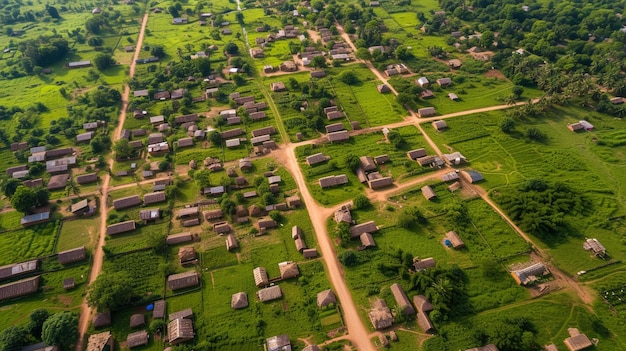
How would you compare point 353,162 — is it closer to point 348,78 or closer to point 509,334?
point 348,78

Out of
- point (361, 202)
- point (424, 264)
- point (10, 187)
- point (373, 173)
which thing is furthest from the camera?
point (373, 173)

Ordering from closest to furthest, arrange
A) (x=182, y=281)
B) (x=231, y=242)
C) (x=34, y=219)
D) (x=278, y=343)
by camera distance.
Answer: (x=278, y=343) < (x=182, y=281) < (x=231, y=242) < (x=34, y=219)

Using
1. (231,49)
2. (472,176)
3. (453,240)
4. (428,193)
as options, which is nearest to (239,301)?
(453,240)

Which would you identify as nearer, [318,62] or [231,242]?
[231,242]

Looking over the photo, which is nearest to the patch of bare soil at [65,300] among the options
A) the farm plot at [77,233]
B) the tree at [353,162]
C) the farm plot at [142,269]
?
the farm plot at [142,269]

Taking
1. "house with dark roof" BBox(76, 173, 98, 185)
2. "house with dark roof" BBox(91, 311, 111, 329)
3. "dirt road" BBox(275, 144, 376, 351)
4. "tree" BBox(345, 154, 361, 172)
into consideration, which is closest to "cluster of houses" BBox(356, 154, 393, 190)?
"tree" BBox(345, 154, 361, 172)

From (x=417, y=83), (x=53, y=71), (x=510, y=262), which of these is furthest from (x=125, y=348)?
(x=53, y=71)

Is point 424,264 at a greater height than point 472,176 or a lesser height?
lesser
